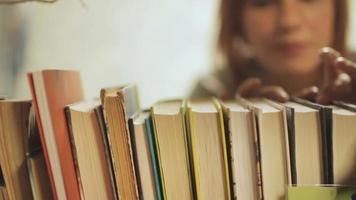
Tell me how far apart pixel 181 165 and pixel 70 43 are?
1.34ft

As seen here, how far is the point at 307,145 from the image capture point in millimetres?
487

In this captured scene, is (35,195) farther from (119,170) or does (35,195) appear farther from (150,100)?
(150,100)

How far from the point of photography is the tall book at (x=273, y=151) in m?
0.48

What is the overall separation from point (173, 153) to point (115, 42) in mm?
373

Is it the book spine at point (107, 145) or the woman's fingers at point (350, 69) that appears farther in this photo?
the woman's fingers at point (350, 69)

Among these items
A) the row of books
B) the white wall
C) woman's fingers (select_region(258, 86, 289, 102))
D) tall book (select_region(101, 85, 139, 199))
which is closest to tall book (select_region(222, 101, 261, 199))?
the row of books

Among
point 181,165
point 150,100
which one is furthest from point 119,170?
point 150,100

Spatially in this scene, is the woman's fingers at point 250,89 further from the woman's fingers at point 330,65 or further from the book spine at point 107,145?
the book spine at point 107,145

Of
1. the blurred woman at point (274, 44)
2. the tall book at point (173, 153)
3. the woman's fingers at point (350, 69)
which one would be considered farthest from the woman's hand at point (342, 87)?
the tall book at point (173, 153)

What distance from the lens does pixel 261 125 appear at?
0.48m

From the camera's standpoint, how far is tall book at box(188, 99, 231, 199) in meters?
0.48

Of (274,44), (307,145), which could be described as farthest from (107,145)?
(274,44)

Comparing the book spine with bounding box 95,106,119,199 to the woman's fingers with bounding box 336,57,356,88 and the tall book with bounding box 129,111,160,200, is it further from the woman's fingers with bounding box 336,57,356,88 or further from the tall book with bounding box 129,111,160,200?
the woman's fingers with bounding box 336,57,356,88

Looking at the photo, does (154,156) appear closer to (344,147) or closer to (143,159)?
(143,159)
